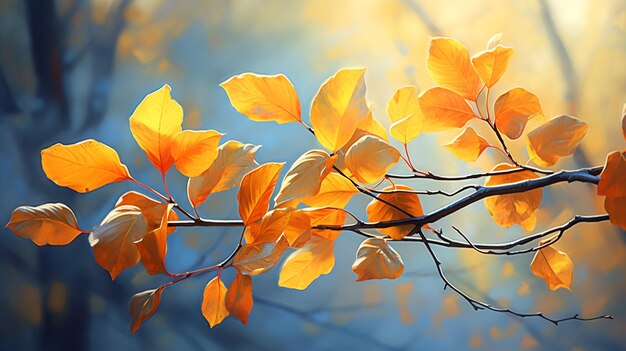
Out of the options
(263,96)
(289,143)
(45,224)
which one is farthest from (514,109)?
(289,143)

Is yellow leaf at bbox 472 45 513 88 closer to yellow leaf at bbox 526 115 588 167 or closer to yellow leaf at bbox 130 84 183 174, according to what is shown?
yellow leaf at bbox 526 115 588 167

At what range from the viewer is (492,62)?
12.6 inches

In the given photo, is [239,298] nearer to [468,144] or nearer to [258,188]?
[258,188]

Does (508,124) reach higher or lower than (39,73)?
higher

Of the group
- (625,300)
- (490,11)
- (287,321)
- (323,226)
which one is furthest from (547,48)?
(323,226)

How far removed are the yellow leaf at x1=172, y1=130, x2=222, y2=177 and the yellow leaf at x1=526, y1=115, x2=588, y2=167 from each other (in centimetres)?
16

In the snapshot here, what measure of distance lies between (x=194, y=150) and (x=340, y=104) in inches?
3.1

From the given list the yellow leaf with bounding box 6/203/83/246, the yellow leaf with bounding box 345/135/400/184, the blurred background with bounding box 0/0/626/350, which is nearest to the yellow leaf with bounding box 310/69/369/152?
the yellow leaf with bounding box 345/135/400/184

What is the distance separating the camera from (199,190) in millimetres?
306

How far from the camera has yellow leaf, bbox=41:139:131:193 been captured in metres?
0.28

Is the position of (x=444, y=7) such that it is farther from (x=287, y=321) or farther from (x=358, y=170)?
(x=358, y=170)

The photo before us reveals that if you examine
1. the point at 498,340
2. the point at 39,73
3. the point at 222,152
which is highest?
the point at 222,152

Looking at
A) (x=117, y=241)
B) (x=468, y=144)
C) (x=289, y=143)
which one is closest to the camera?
(x=117, y=241)

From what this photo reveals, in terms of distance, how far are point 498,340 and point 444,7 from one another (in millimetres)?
460
